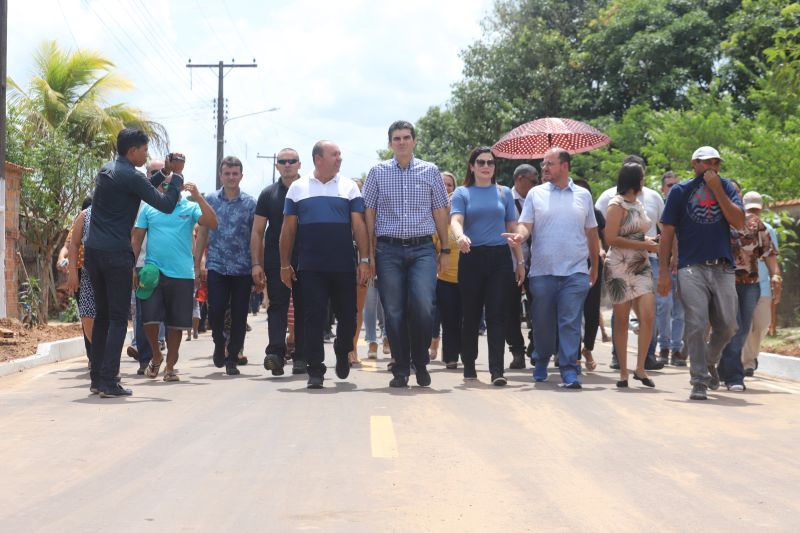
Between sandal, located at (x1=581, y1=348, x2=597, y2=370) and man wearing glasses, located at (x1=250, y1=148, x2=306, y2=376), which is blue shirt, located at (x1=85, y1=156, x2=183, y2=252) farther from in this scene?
sandal, located at (x1=581, y1=348, x2=597, y2=370)

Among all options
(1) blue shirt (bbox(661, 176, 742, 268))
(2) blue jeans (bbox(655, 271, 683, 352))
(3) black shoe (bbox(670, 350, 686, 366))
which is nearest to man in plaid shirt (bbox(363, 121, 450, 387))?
(1) blue shirt (bbox(661, 176, 742, 268))

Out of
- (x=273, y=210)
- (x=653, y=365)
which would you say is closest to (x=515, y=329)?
(x=653, y=365)

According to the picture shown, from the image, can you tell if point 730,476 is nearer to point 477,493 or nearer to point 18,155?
point 477,493

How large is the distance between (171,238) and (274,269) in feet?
3.29

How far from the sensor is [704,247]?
9.26 m

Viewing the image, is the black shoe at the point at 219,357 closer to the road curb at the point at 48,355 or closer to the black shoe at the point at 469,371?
the road curb at the point at 48,355

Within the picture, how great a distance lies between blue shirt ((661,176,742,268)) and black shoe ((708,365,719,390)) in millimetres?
1137

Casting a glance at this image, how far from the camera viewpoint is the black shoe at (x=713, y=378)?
32.5 feet

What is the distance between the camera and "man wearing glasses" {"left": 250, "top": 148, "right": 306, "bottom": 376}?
35.3ft

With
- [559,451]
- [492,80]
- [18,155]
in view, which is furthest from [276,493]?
[492,80]

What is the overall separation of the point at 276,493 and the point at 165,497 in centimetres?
49

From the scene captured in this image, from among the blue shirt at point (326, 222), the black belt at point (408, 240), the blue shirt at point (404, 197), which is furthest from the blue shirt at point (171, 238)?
the black belt at point (408, 240)

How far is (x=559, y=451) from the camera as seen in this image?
649 cm

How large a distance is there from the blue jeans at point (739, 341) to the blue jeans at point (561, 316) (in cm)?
130
